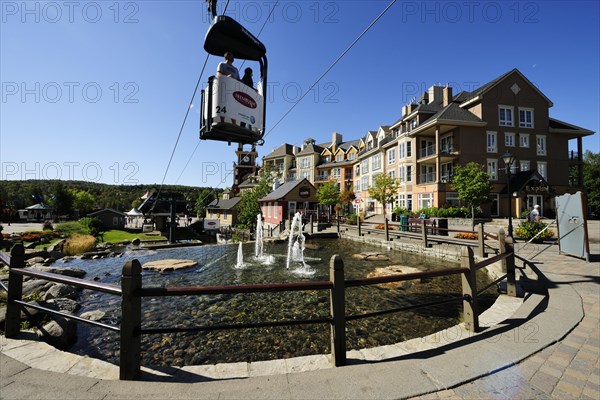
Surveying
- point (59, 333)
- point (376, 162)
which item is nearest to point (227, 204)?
point (376, 162)

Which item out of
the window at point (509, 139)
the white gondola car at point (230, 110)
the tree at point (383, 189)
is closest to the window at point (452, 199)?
the tree at point (383, 189)

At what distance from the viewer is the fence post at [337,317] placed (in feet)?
10.6

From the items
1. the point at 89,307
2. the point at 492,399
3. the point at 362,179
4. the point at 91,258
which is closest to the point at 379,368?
the point at 492,399

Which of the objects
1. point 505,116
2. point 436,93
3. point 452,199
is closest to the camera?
point 452,199

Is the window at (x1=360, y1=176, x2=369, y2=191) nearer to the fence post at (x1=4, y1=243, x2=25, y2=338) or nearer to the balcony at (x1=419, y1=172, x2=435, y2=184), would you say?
the balcony at (x1=419, y1=172, x2=435, y2=184)

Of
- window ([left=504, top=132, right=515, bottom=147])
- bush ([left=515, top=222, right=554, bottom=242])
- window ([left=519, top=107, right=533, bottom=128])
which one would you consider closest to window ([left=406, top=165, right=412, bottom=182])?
window ([left=504, top=132, right=515, bottom=147])

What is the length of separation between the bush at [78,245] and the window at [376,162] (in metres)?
36.1

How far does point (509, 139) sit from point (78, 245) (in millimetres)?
44297

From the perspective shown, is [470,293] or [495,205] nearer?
[470,293]

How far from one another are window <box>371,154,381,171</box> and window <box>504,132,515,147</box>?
1540 centimetres

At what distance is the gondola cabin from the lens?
6.85 meters

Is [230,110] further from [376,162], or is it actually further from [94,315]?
[376,162]

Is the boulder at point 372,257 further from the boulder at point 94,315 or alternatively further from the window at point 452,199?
the window at point 452,199

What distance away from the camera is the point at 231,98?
701 cm
